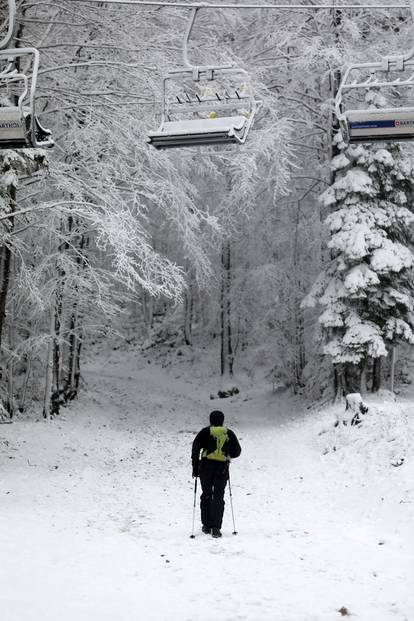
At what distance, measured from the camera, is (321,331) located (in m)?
20.4

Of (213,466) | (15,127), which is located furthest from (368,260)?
(15,127)

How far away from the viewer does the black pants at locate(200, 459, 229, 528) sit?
29.4 ft

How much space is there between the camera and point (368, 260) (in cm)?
1933

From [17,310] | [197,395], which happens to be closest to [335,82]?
[17,310]

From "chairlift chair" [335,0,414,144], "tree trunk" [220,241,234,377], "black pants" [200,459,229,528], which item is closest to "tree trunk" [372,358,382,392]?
"black pants" [200,459,229,528]

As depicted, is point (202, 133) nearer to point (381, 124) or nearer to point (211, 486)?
point (381, 124)

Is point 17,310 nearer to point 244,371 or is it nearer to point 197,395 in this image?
point 197,395

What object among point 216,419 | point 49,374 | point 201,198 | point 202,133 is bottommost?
point 216,419

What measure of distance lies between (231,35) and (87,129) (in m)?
10.7

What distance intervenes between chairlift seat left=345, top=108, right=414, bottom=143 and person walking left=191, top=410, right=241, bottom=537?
4.03m

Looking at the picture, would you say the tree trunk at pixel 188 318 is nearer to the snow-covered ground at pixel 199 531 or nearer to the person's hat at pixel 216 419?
the snow-covered ground at pixel 199 531

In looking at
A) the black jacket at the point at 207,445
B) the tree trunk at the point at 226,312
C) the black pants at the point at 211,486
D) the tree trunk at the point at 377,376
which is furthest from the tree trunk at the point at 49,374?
the tree trunk at the point at 226,312

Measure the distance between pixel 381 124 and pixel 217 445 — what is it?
464 cm

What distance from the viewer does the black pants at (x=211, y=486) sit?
8.96 meters
